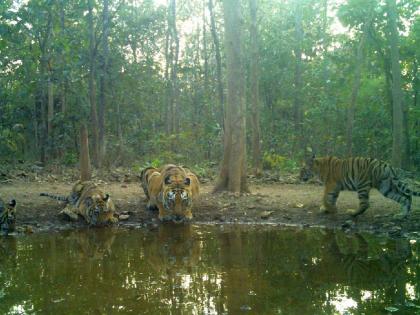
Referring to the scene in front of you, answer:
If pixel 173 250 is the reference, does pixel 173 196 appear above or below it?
above

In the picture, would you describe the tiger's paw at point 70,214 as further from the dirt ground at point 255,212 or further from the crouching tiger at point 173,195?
the crouching tiger at point 173,195

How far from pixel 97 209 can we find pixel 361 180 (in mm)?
5117

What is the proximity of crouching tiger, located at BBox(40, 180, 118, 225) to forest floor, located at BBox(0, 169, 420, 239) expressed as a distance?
8.1 inches

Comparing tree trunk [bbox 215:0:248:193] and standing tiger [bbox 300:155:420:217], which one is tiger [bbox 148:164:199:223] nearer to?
tree trunk [bbox 215:0:248:193]

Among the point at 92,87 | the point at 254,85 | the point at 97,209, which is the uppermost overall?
the point at 254,85

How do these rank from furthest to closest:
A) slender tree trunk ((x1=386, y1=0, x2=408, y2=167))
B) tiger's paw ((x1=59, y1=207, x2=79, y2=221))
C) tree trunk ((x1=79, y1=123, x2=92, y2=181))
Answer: tree trunk ((x1=79, y1=123, x2=92, y2=181)) < slender tree trunk ((x1=386, y1=0, x2=408, y2=167)) < tiger's paw ((x1=59, y1=207, x2=79, y2=221))

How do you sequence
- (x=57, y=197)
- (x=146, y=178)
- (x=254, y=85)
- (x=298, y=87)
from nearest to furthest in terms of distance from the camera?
1. (x=57, y=197)
2. (x=146, y=178)
3. (x=254, y=85)
4. (x=298, y=87)

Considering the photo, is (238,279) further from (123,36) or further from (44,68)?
(123,36)

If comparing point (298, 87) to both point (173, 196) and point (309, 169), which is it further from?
point (173, 196)

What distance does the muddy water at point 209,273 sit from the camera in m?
4.58

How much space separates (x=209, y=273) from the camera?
5.65 m

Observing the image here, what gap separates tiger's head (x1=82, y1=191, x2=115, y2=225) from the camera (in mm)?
8969

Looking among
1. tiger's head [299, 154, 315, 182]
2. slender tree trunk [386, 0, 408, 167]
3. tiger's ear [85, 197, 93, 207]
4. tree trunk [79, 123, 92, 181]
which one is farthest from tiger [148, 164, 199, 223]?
slender tree trunk [386, 0, 408, 167]

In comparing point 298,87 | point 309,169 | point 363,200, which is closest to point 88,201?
point 309,169
